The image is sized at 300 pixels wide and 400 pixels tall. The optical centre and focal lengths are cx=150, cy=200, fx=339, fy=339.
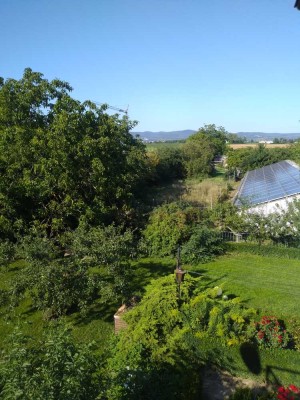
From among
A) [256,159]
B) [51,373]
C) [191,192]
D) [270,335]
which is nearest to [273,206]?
[270,335]

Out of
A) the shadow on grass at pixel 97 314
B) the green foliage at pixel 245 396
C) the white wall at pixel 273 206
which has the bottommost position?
the shadow on grass at pixel 97 314

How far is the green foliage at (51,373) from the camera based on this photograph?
4.09 m

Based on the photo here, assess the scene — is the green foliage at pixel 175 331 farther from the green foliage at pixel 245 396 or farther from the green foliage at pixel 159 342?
the green foliage at pixel 245 396

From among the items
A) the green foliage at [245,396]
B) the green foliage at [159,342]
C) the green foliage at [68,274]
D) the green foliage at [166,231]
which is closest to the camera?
the green foliage at [245,396]

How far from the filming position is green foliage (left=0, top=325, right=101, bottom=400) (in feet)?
13.4

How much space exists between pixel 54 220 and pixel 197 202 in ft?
56.9

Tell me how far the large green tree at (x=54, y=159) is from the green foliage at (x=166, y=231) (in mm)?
2476

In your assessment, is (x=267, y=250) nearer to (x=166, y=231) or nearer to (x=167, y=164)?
(x=166, y=231)

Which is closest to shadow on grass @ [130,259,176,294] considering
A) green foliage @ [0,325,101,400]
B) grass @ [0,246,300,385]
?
grass @ [0,246,300,385]

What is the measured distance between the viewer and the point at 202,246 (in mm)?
18078

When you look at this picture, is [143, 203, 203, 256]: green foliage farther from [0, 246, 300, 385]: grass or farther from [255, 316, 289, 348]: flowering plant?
[255, 316, 289, 348]: flowering plant

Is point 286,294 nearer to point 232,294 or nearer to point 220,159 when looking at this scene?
A: point 232,294

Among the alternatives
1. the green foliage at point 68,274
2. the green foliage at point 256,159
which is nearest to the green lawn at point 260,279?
the green foliage at point 68,274

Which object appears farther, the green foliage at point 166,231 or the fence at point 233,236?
the fence at point 233,236
